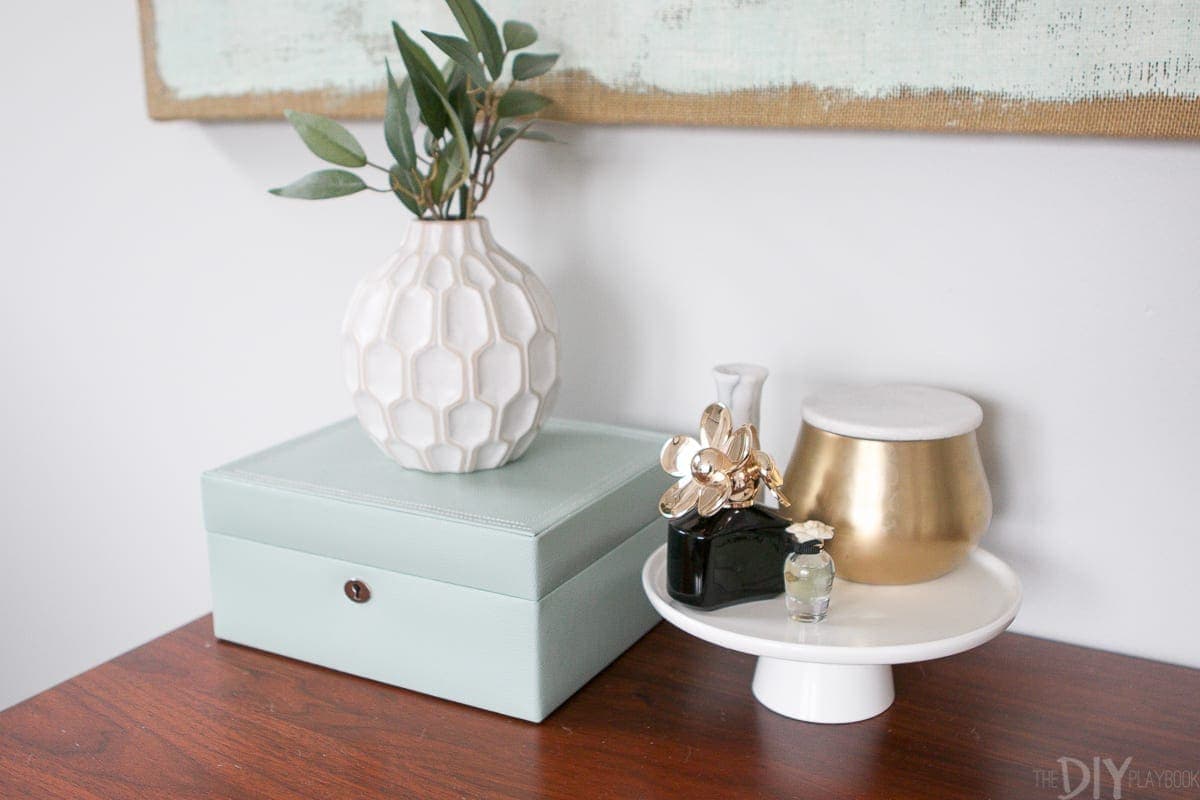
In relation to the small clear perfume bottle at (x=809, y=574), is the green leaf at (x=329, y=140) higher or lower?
higher

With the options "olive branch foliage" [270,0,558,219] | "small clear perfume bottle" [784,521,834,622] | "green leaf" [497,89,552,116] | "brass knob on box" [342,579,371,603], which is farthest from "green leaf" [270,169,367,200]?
"small clear perfume bottle" [784,521,834,622]

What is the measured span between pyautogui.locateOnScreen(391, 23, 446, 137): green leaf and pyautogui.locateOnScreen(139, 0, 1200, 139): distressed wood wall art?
0.11 metres

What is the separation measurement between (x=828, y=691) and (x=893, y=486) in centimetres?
13

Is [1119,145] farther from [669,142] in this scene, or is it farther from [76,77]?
[76,77]

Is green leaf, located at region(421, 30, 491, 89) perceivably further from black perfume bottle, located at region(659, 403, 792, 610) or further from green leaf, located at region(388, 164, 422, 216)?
black perfume bottle, located at region(659, 403, 792, 610)

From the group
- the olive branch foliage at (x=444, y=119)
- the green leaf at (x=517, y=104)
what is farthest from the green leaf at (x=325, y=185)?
the green leaf at (x=517, y=104)

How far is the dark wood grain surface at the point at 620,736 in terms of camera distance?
0.59 meters

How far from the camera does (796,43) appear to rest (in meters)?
0.70

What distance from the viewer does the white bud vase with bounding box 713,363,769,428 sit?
27.5 inches

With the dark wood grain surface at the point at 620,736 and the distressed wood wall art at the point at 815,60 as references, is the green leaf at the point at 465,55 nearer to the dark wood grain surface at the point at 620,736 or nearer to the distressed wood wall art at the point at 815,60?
the distressed wood wall art at the point at 815,60

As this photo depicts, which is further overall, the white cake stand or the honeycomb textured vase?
the honeycomb textured vase

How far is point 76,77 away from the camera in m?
1.06

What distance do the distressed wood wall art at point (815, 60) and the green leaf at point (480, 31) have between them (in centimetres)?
7

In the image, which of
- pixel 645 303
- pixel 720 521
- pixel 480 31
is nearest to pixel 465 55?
pixel 480 31
